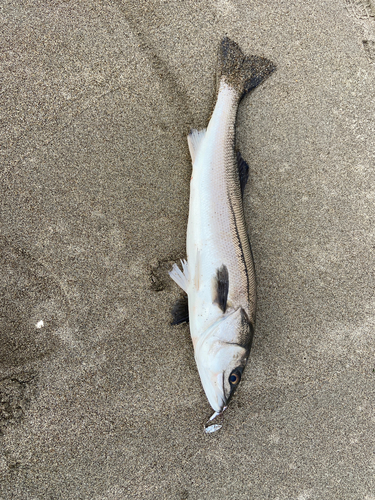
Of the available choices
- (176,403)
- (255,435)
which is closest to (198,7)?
(176,403)

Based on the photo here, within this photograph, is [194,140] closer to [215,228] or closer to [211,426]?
[215,228]

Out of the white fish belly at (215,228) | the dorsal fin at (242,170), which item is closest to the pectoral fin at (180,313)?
the white fish belly at (215,228)

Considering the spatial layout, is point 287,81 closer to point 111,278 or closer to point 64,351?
point 111,278

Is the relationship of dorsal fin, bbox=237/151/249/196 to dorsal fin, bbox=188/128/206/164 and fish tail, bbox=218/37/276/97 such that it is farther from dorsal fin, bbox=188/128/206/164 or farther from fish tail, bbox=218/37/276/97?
fish tail, bbox=218/37/276/97

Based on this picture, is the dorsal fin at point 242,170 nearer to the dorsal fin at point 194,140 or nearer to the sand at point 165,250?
the sand at point 165,250

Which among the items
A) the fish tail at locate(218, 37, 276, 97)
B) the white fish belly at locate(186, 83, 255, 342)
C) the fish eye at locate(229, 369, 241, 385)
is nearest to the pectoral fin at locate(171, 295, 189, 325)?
the white fish belly at locate(186, 83, 255, 342)
